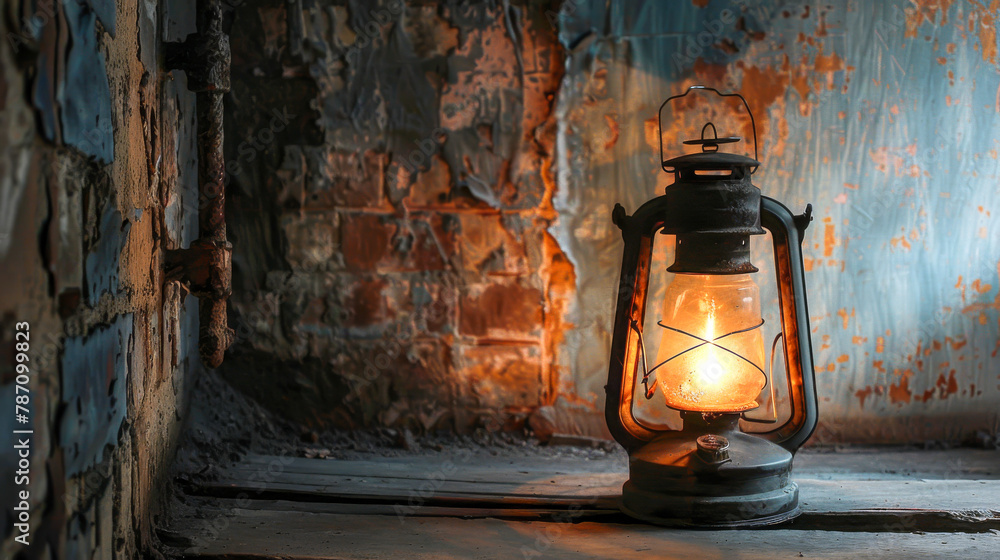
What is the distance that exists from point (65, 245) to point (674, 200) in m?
0.96

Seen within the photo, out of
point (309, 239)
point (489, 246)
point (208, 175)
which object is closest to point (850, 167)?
point (489, 246)

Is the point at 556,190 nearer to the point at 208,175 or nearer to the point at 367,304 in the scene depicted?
the point at 367,304

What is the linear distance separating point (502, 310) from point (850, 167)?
0.88 m

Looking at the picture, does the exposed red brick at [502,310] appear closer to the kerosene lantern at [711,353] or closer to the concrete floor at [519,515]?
the concrete floor at [519,515]

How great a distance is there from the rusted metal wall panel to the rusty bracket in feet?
2.72

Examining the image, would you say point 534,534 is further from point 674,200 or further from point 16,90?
point 16,90

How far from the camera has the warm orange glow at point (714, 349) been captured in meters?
1.38

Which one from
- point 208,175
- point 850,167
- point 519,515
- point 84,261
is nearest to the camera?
point 84,261

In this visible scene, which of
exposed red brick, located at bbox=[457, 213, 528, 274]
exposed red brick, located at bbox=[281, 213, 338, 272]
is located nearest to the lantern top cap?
exposed red brick, located at bbox=[457, 213, 528, 274]

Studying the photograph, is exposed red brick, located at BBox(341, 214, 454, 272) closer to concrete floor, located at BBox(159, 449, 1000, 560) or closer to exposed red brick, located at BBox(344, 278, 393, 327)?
exposed red brick, located at BBox(344, 278, 393, 327)

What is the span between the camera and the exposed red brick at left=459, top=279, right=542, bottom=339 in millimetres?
1827

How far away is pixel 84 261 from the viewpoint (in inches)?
29.2

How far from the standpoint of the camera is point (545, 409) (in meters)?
1.84

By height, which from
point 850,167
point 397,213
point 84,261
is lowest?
point 84,261
